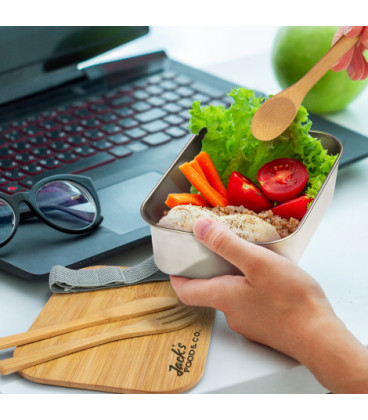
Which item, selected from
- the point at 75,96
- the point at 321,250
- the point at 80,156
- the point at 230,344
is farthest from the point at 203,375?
the point at 75,96

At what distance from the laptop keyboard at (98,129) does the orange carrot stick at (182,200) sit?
0.26 metres

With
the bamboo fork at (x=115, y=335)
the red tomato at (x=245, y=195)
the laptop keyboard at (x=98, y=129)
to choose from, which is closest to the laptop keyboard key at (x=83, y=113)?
the laptop keyboard at (x=98, y=129)

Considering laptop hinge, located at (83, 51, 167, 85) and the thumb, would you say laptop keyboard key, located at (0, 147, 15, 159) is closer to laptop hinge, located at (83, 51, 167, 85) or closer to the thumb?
laptop hinge, located at (83, 51, 167, 85)

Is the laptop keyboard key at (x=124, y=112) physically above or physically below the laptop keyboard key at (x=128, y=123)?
above

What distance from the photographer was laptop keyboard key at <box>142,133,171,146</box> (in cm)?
99

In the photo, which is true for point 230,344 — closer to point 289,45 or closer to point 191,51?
point 289,45

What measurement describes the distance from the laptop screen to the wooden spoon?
55 centimetres

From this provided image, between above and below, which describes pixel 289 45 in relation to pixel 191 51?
above

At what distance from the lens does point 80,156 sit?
949 millimetres

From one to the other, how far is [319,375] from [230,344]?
103 millimetres

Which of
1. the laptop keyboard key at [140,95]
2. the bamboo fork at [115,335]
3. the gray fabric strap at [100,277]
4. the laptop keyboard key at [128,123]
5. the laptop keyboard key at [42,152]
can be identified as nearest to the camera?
the bamboo fork at [115,335]

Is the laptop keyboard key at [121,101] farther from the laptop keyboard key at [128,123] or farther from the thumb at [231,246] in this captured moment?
the thumb at [231,246]

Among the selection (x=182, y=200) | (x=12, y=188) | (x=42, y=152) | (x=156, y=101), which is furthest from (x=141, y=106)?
(x=182, y=200)

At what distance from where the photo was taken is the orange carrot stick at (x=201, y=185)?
2.38 feet
